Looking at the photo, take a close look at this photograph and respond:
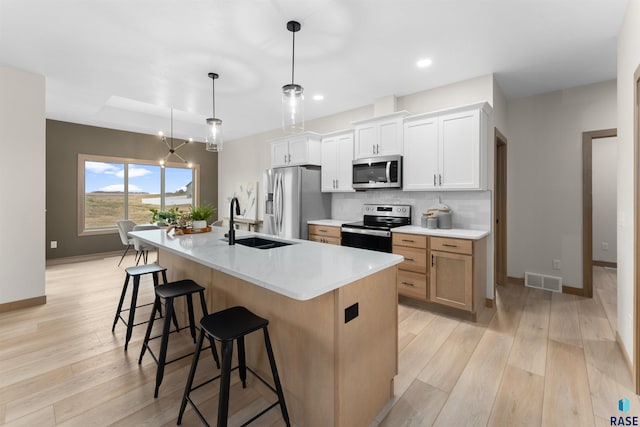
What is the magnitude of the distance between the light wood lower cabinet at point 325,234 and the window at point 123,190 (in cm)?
296

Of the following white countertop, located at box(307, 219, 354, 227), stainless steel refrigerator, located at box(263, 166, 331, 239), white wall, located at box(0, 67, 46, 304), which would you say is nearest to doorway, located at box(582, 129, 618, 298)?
white countertop, located at box(307, 219, 354, 227)

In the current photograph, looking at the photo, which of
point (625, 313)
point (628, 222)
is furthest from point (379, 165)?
point (625, 313)

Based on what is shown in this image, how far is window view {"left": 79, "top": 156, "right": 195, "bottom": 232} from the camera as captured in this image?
19.9 ft

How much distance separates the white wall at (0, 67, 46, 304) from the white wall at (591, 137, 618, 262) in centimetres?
855

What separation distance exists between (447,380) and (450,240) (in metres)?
1.45

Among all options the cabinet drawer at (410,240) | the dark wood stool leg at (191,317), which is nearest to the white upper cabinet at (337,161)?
the cabinet drawer at (410,240)

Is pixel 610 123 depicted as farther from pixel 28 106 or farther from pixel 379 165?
pixel 28 106

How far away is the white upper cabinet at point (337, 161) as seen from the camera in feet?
14.7

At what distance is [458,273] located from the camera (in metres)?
3.06

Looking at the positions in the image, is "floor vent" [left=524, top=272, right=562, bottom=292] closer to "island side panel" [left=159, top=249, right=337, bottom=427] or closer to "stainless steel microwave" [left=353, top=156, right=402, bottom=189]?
"stainless steel microwave" [left=353, top=156, right=402, bottom=189]

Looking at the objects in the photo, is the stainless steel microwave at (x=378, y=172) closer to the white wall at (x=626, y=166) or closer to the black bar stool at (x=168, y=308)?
the white wall at (x=626, y=166)

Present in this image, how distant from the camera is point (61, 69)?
3352 millimetres

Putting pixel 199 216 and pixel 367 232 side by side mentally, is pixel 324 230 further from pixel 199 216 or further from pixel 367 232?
pixel 199 216

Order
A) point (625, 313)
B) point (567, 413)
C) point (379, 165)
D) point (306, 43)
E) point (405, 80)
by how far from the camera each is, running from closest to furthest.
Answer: point (567, 413) → point (625, 313) → point (306, 43) → point (405, 80) → point (379, 165)
